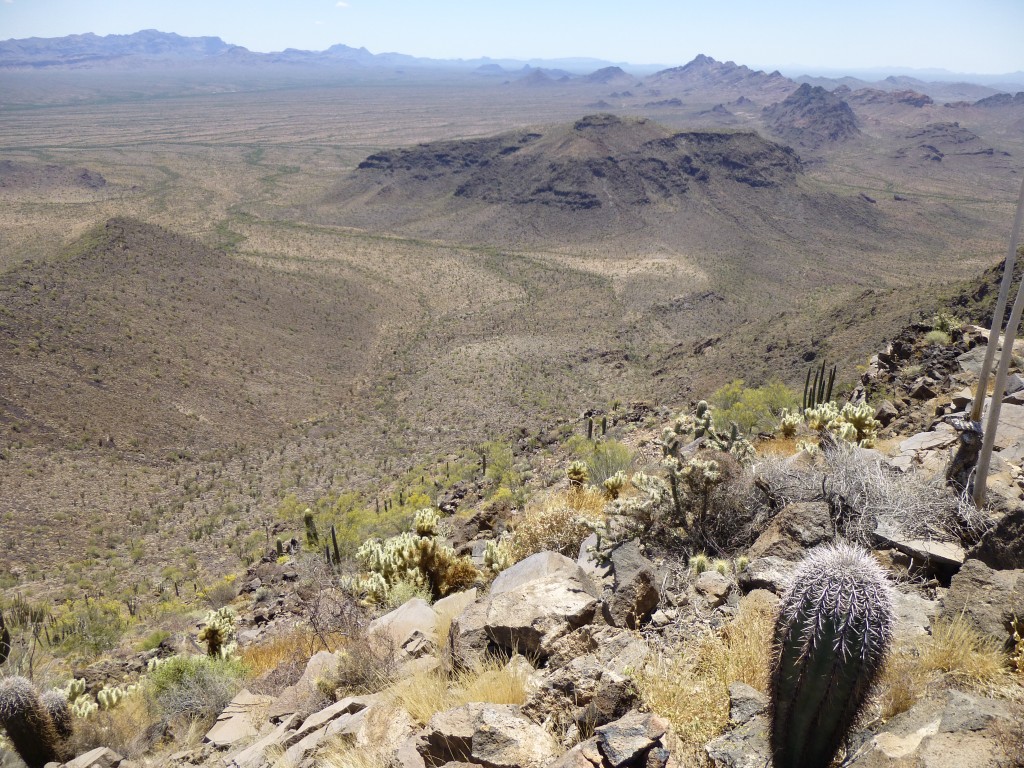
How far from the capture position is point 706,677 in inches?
170

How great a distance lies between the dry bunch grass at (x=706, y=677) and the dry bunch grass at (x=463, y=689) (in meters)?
0.95

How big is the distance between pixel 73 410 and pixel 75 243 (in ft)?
72.7

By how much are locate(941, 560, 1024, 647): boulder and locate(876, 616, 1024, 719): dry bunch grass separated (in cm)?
11

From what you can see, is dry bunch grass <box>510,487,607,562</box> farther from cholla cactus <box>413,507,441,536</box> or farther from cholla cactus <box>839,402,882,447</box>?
cholla cactus <box>839,402,882,447</box>

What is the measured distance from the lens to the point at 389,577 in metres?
9.00

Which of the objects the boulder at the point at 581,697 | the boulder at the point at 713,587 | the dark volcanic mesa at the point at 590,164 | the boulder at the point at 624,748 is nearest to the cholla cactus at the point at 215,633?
the boulder at the point at 581,697

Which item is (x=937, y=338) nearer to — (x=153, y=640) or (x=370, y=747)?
(x=370, y=747)

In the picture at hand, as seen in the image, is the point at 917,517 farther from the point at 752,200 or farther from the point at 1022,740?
the point at 752,200

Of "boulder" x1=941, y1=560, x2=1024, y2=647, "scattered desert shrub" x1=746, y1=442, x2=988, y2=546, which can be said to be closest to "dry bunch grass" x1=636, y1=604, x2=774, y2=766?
"boulder" x1=941, y1=560, x2=1024, y2=647

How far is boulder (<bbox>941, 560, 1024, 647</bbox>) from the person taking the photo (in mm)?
4145

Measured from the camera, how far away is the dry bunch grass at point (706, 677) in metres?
3.87

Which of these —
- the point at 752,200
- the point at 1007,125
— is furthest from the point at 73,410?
the point at 1007,125

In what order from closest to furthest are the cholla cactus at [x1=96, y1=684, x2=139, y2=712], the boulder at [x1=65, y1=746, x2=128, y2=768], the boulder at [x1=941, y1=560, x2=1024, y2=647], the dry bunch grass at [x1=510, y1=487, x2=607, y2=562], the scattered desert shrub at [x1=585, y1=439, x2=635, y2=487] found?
the boulder at [x1=941, y1=560, x2=1024, y2=647] → the boulder at [x1=65, y1=746, x2=128, y2=768] → the dry bunch grass at [x1=510, y1=487, x2=607, y2=562] → the cholla cactus at [x1=96, y1=684, x2=139, y2=712] → the scattered desert shrub at [x1=585, y1=439, x2=635, y2=487]

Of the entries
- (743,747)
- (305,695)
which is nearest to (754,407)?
(305,695)
